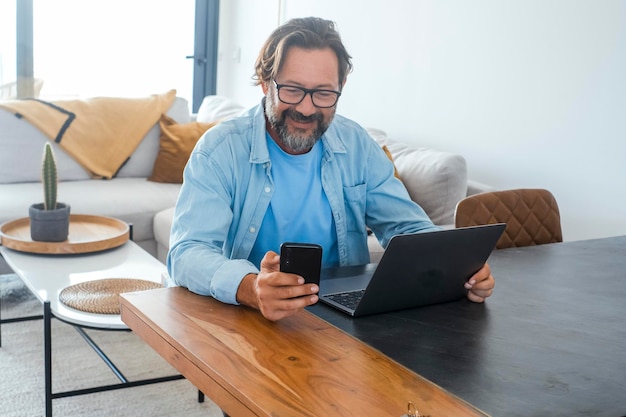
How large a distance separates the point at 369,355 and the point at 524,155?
6.76ft

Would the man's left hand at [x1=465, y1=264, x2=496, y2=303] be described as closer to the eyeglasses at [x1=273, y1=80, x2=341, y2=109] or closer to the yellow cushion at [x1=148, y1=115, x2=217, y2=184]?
the eyeglasses at [x1=273, y1=80, x2=341, y2=109]

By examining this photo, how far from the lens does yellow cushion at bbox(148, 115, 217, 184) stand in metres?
3.95

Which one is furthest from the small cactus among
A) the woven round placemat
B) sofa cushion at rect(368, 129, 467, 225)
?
sofa cushion at rect(368, 129, 467, 225)

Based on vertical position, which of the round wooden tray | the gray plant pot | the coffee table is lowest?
the coffee table

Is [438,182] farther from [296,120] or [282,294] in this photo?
[282,294]

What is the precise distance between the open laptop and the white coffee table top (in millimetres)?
1006

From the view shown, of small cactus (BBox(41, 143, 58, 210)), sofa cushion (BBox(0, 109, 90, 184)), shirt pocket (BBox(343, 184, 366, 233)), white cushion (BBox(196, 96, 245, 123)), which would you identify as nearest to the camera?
shirt pocket (BBox(343, 184, 366, 233))

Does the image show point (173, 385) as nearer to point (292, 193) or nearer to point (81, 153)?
point (292, 193)

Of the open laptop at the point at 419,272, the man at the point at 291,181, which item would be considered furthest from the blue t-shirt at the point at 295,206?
the open laptop at the point at 419,272

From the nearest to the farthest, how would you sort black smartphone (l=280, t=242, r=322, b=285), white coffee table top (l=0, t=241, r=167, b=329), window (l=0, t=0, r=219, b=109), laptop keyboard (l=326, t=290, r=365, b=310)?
black smartphone (l=280, t=242, r=322, b=285), laptop keyboard (l=326, t=290, r=365, b=310), white coffee table top (l=0, t=241, r=167, b=329), window (l=0, t=0, r=219, b=109)

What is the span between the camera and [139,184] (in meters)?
3.88

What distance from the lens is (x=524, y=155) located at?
3068 mm

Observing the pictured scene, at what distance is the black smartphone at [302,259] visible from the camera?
4.23 feet

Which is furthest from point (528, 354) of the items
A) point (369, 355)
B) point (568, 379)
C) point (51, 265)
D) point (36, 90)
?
point (36, 90)
